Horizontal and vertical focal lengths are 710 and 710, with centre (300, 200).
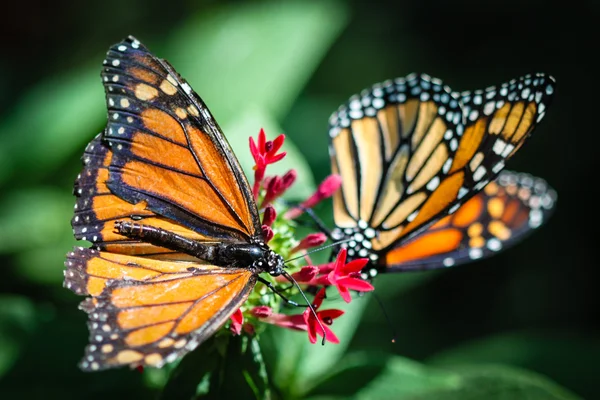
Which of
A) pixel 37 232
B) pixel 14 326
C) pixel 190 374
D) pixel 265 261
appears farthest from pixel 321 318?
pixel 37 232

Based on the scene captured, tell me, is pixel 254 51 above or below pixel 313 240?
above

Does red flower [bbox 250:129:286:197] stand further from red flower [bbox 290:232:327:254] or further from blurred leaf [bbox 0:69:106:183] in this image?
blurred leaf [bbox 0:69:106:183]

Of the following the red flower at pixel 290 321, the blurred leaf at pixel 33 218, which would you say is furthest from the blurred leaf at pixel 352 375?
the blurred leaf at pixel 33 218

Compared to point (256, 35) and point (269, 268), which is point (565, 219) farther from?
point (269, 268)

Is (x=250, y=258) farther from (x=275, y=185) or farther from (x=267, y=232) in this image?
(x=275, y=185)

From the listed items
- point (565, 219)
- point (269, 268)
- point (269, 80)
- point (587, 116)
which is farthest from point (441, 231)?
point (587, 116)
